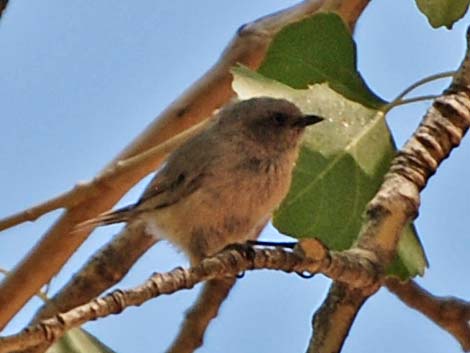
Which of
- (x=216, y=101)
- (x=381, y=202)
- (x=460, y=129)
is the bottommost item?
(x=381, y=202)

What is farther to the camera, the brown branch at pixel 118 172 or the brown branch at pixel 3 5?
the brown branch at pixel 118 172

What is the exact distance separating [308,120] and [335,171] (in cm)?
13

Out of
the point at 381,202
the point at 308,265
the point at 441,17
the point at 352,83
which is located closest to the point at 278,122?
the point at 352,83

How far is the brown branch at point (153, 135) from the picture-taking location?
2.03m

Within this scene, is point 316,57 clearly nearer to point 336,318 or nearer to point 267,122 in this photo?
point 267,122

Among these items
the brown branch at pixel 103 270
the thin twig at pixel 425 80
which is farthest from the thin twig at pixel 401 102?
the brown branch at pixel 103 270

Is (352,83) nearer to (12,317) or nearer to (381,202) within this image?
(381,202)

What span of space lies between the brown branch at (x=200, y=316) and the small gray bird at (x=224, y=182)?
22cm

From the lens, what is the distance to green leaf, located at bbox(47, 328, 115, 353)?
58.0 inches

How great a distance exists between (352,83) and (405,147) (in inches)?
7.8

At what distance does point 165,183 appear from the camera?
174 cm

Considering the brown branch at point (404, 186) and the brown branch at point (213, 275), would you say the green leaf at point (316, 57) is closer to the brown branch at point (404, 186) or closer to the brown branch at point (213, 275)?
the brown branch at point (404, 186)

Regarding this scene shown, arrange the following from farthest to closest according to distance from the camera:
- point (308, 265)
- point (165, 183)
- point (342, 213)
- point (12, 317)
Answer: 1. point (12, 317)
2. point (165, 183)
3. point (342, 213)
4. point (308, 265)

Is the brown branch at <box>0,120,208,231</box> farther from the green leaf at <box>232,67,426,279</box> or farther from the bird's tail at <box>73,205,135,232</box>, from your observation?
Result: the green leaf at <box>232,67,426,279</box>
